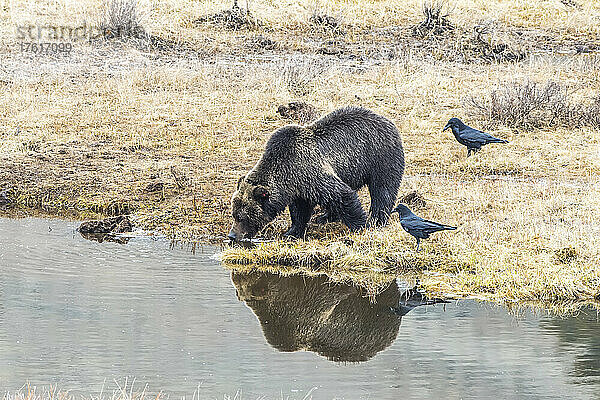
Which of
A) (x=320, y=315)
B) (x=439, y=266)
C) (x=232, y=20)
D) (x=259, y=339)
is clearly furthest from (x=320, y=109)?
(x=259, y=339)

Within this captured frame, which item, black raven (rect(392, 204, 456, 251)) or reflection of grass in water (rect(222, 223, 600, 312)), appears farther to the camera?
black raven (rect(392, 204, 456, 251))

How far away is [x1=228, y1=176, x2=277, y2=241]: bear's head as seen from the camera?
34.0 ft

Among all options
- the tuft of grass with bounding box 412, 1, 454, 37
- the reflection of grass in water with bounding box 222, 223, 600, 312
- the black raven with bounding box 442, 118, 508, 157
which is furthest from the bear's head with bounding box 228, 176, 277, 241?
the tuft of grass with bounding box 412, 1, 454, 37

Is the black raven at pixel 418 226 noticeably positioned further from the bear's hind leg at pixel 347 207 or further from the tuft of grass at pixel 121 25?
the tuft of grass at pixel 121 25

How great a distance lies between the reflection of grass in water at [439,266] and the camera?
8.83 metres

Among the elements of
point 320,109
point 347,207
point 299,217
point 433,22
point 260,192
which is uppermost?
point 260,192

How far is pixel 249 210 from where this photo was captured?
10445 mm

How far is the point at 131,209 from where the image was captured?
1268 cm

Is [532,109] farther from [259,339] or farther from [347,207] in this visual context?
[259,339]

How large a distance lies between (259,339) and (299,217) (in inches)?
132

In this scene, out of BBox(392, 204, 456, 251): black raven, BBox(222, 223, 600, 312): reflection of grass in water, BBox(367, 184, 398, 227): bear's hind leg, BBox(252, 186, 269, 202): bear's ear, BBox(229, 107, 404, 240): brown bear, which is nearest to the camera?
BBox(222, 223, 600, 312): reflection of grass in water

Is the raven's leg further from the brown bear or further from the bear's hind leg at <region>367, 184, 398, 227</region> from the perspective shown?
the bear's hind leg at <region>367, 184, 398, 227</region>

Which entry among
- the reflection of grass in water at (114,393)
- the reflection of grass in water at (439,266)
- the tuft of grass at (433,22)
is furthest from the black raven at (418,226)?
the tuft of grass at (433,22)

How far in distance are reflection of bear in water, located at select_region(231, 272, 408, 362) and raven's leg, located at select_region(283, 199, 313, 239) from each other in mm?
1237
